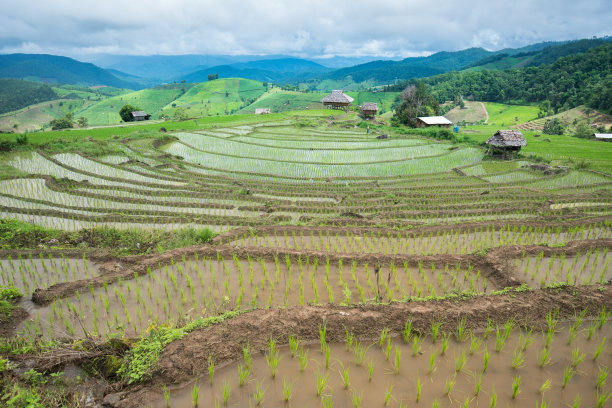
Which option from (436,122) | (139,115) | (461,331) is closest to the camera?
(461,331)

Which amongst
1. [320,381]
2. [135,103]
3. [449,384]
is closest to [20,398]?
[320,381]

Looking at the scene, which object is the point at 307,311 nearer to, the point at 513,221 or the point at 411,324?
the point at 411,324

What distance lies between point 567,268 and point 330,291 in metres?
5.80

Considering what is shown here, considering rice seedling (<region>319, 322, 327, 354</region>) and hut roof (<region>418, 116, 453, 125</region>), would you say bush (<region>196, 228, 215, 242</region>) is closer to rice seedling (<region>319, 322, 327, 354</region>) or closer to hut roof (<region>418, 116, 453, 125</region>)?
rice seedling (<region>319, 322, 327, 354</region>)

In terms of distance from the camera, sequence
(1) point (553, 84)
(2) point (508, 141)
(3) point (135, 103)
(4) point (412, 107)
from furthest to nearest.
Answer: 1. (3) point (135, 103)
2. (1) point (553, 84)
3. (4) point (412, 107)
4. (2) point (508, 141)

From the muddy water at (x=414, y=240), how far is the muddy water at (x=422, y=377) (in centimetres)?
391

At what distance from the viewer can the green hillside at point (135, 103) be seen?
9569 cm

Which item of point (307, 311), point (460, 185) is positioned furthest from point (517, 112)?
point (307, 311)

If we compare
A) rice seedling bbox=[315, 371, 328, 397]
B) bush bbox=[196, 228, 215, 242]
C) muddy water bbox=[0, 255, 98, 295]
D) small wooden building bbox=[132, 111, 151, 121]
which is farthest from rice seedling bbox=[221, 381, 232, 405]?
small wooden building bbox=[132, 111, 151, 121]

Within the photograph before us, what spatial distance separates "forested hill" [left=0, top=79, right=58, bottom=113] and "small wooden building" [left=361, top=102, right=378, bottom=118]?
12570 centimetres

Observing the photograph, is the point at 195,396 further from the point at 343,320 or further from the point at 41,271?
the point at 41,271

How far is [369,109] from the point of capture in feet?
143

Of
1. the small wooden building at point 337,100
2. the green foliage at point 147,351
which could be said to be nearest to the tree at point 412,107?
the small wooden building at point 337,100

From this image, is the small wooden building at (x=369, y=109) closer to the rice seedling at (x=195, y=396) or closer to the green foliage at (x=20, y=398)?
the rice seedling at (x=195, y=396)
